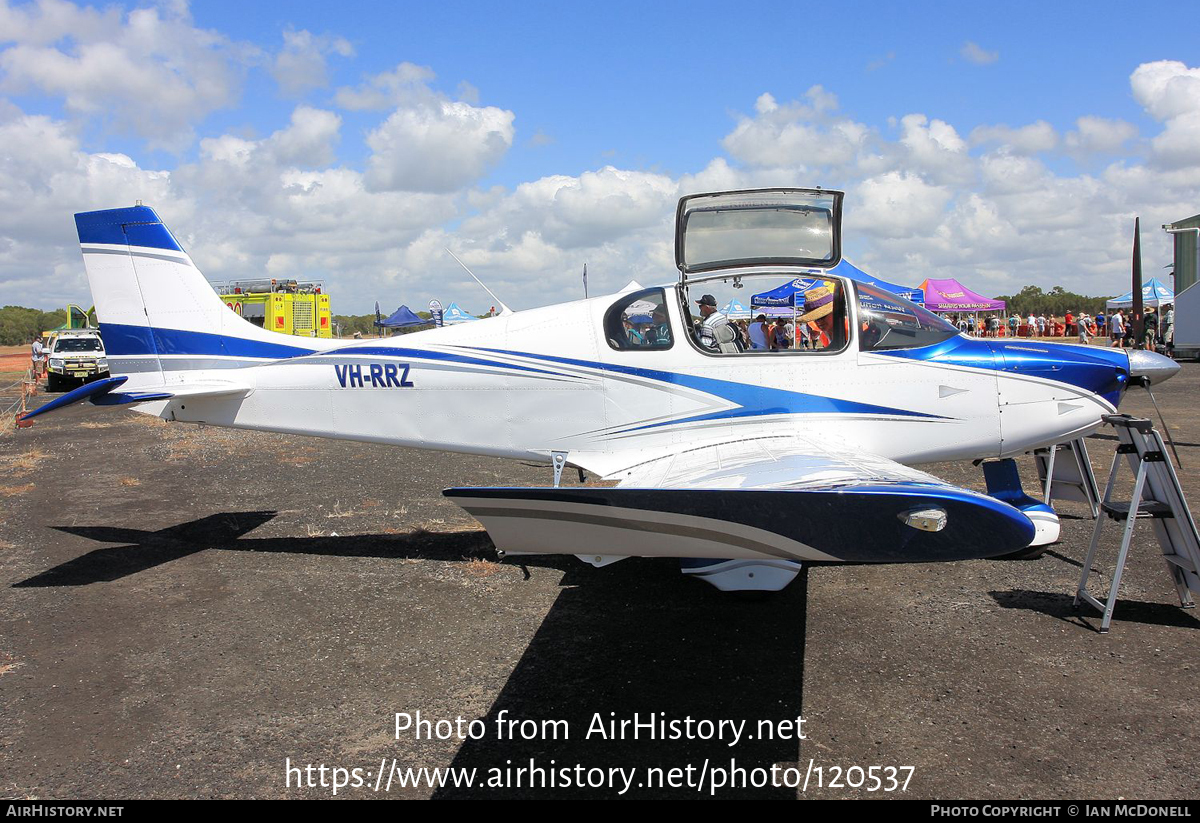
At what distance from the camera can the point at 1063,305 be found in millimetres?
72188

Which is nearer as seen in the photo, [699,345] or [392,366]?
[699,345]

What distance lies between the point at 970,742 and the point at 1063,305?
81623 millimetres

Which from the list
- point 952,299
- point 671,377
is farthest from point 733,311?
point 952,299

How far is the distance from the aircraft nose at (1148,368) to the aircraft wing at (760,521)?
309 cm

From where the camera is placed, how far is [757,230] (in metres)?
5.79

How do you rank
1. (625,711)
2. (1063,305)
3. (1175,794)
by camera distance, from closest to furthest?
(1175,794), (625,711), (1063,305)

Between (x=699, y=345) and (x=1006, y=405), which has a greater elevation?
(x=699, y=345)

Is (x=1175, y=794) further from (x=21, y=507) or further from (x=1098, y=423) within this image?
(x=21, y=507)

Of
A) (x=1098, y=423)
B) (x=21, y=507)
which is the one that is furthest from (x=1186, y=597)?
(x=21, y=507)

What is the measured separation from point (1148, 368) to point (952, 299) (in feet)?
101

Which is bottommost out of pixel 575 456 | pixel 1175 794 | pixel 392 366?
pixel 1175 794

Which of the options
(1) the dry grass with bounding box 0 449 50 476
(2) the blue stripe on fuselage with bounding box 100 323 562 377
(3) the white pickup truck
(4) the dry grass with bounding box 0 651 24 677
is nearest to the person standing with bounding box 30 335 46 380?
(3) the white pickup truck

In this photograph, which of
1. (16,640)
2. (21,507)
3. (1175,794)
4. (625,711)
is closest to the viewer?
(1175,794)

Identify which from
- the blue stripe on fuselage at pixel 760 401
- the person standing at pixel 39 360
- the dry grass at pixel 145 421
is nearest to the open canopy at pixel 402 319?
the person standing at pixel 39 360
